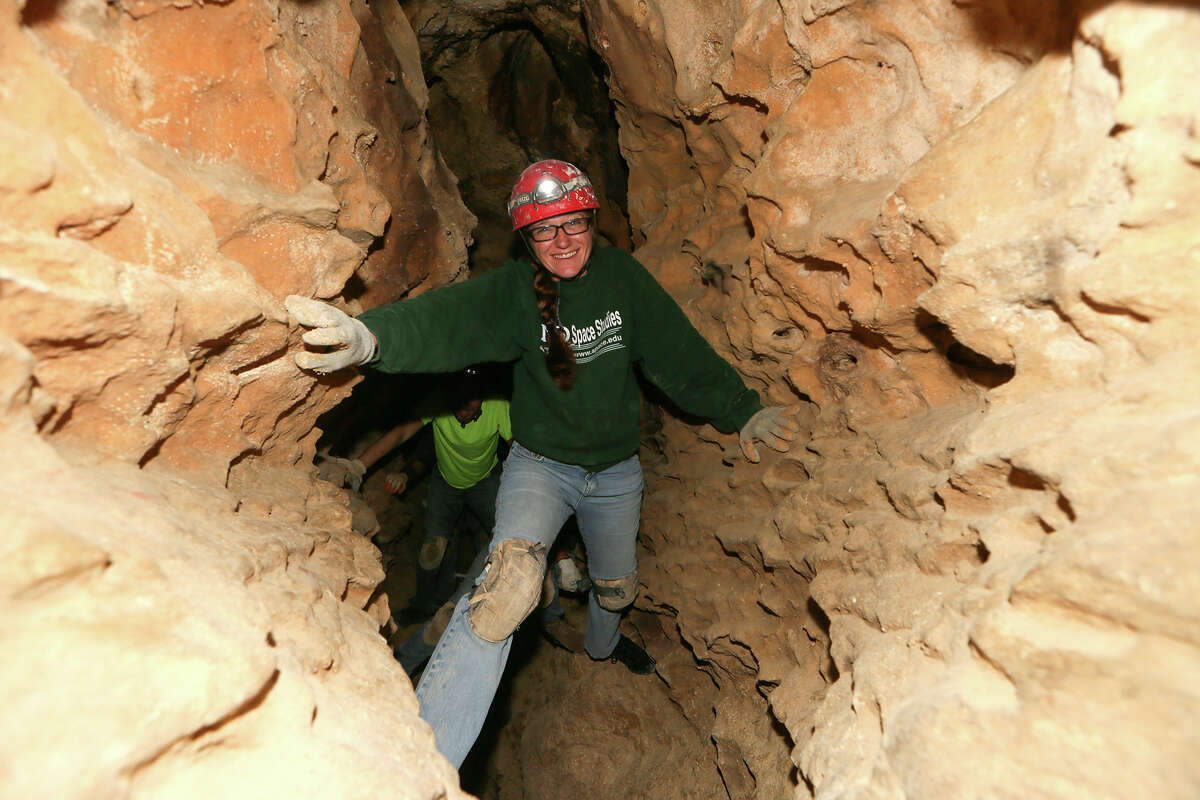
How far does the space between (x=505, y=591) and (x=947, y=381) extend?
186cm

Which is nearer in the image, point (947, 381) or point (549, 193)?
point (947, 381)

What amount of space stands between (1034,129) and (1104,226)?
39 centimetres

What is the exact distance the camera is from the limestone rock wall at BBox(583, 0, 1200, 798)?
1.33m

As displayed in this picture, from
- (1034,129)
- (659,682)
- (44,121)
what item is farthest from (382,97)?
(659,682)

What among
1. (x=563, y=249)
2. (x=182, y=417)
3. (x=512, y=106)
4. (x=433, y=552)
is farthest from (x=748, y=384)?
(x=512, y=106)

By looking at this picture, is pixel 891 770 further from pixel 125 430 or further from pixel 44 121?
pixel 44 121

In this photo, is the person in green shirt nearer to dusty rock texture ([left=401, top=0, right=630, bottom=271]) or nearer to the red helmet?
the red helmet

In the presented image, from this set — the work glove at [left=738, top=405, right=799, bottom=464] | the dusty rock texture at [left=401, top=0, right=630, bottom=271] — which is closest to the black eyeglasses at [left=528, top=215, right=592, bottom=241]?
the work glove at [left=738, top=405, right=799, bottom=464]

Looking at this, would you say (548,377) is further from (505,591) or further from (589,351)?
(505,591)

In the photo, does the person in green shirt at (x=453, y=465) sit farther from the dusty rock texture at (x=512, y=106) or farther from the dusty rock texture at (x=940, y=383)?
the dusty rock texture at (x=512, y=106)

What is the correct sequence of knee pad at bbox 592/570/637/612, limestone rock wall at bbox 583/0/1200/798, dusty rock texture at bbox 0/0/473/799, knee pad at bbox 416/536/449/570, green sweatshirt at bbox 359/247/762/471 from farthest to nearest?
knee pad at bbox 416/536/449/570
knee pad at bbox 592/570/637/612
green sweatshirt at bbox 359/247/762/471
limestone rock wall at bbox 583/0/1200/798
dusty rock texture at bbox 0/0/473/799

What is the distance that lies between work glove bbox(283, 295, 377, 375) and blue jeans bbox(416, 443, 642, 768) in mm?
992

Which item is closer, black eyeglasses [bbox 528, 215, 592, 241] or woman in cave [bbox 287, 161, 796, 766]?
woman in cave [bbox 287, 161, 796, 766]

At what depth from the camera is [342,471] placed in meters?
4.16
